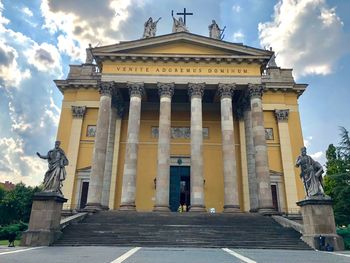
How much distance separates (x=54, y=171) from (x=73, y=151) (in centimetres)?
1159

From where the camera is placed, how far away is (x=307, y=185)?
14.5 metres

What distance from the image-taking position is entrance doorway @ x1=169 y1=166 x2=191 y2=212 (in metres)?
24.7

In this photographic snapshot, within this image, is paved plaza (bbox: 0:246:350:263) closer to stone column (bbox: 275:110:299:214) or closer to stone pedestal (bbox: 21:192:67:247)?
stone pedestal (bbox: 21:192:67:247)

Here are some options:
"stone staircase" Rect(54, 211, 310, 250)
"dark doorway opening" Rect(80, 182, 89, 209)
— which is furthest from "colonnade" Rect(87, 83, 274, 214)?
"dark doorway opening" Rect(80, 182, 89, 209)

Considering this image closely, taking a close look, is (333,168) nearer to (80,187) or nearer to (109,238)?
(80,187)

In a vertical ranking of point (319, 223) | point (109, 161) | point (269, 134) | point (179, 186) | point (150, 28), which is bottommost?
point (319, 223)

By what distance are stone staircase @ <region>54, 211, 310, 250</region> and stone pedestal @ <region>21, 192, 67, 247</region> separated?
585mm

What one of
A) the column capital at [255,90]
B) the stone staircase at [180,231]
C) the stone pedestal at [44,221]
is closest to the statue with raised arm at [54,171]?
the stone pedestal at [44,221]

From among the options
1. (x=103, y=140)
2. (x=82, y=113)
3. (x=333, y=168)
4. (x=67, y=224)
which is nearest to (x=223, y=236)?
(x=67, y=224)

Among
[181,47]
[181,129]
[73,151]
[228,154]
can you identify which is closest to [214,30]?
[181,47]

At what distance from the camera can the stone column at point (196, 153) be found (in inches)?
779

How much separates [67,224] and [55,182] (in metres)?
2.52

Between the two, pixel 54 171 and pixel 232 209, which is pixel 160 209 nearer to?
pixel 232 209

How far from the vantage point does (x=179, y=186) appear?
25.5m
